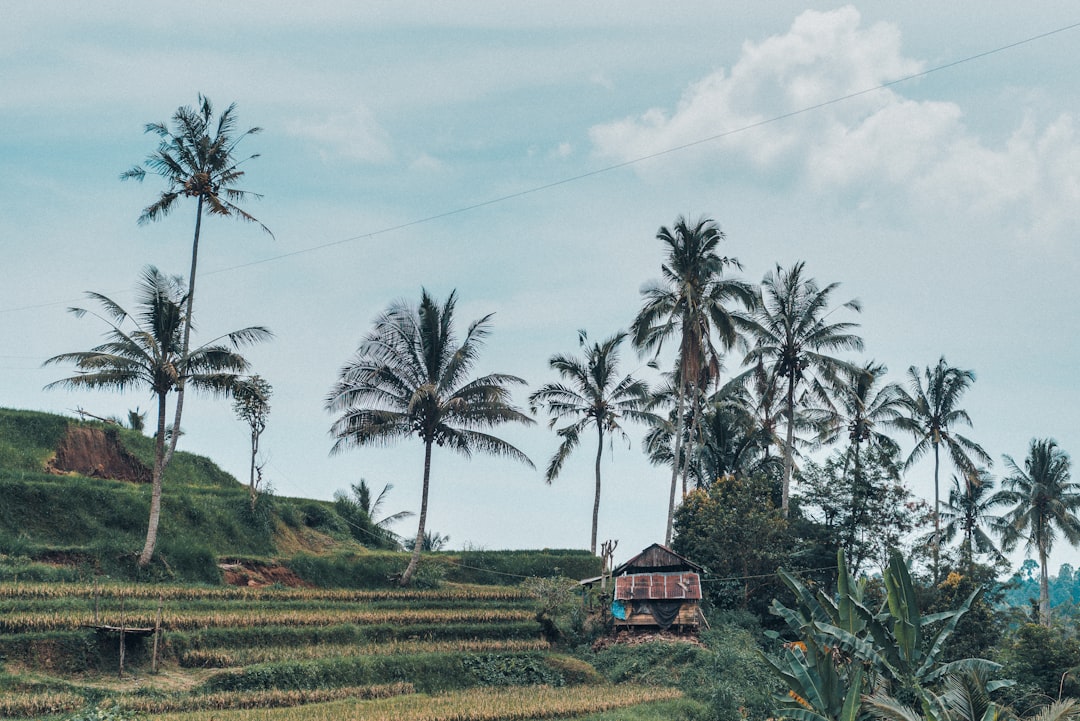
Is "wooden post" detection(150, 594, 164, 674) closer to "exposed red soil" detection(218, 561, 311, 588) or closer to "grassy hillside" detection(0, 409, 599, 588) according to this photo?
"grassy hillside" detection(0, 409, 599, 588)

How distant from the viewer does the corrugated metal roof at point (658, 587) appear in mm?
29891

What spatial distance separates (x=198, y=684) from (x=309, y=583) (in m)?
11.7

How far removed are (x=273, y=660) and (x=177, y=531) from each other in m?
10.5

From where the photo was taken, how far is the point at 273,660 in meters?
22.9

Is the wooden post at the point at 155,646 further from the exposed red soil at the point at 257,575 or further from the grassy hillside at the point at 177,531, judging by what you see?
the exposed red soil at the point at 257,575

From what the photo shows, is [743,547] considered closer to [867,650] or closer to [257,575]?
[257,575]

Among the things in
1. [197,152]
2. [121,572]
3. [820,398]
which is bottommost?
[121,572]

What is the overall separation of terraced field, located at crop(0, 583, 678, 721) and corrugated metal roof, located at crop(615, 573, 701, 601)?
275 cm

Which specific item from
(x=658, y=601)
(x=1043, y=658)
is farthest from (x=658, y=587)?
(x=1043, y=658)

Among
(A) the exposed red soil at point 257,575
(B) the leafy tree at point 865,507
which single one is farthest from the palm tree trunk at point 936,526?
(A) the exposed red soil at point 257,575

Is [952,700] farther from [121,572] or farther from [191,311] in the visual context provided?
[191,311]

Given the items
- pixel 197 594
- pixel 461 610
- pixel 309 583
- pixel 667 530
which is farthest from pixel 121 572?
pixel 667 530

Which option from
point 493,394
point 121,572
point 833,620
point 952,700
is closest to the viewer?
point 952,700

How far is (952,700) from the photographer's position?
579 inches
